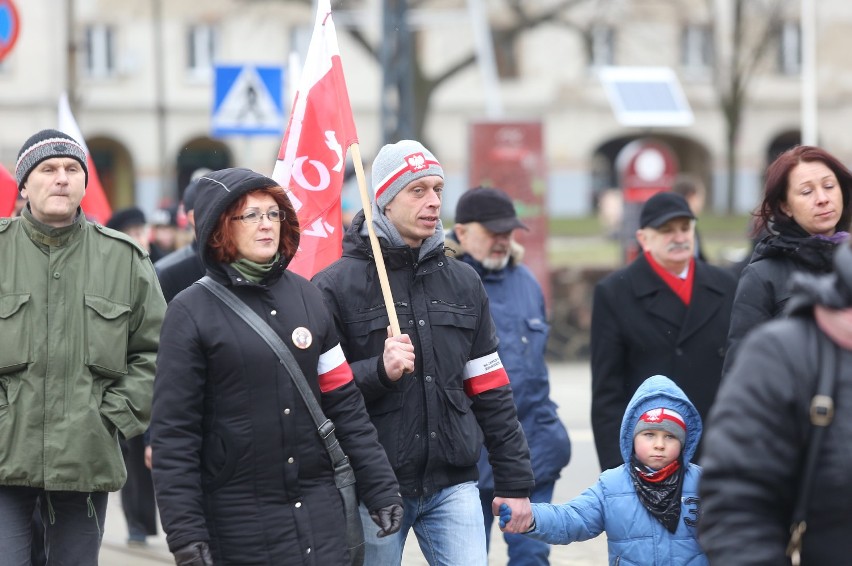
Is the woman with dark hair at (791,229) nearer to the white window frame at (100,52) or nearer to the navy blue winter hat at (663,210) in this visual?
the navy blue winter hat at (663,210)

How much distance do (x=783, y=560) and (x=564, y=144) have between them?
4580 centimetres

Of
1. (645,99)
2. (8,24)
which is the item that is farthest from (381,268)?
(645,99)

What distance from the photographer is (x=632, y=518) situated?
16.0ft

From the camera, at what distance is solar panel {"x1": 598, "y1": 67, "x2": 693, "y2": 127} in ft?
62.6

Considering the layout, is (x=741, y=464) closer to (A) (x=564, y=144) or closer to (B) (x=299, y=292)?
(B) (x=299, y=292)

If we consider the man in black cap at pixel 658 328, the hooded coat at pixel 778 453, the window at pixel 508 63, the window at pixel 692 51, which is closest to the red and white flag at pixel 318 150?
the man in black cap at pixel 658 328

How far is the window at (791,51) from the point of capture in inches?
1989

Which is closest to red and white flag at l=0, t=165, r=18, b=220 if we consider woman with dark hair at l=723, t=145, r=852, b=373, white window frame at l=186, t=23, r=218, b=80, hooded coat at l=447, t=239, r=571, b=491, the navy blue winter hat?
hooded coat at l=447, t=239, r=571, b=491

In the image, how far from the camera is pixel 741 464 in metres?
2.90

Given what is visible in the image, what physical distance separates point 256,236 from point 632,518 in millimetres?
1585

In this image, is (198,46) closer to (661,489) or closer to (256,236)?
(661,489)

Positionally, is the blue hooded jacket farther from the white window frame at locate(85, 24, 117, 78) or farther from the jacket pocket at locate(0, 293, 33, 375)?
the white window frame at locate(85, 24, 117, 78)

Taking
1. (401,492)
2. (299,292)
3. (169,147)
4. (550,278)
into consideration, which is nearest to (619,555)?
(401,492)

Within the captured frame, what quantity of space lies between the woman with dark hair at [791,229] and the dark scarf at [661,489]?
1.30ft
